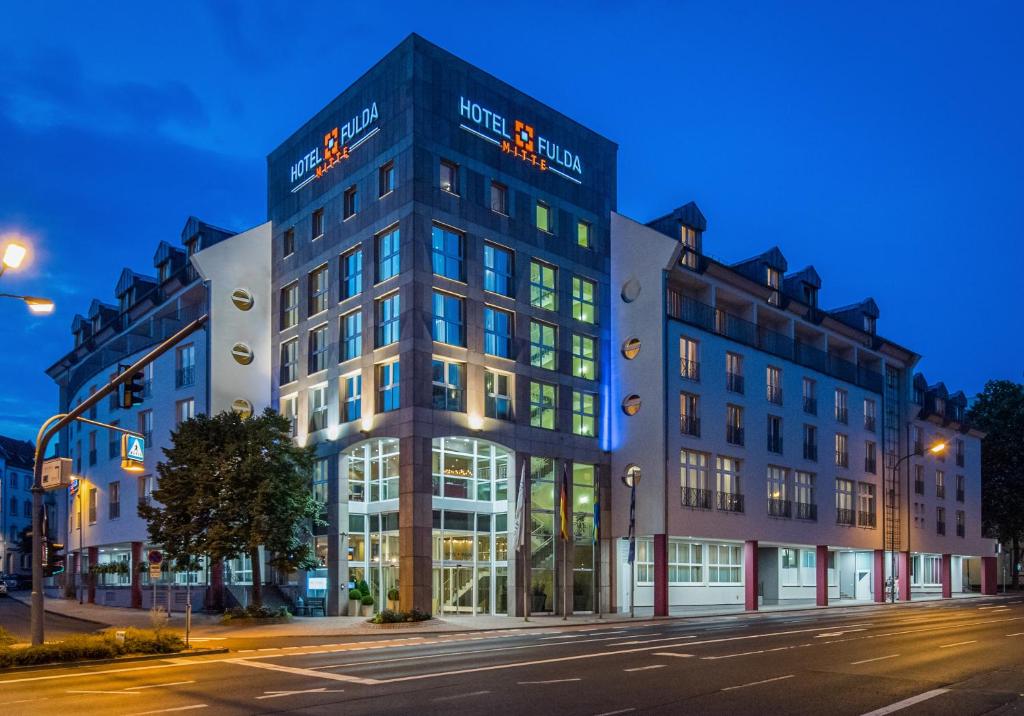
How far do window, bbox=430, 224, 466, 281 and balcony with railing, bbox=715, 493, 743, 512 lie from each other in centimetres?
1834

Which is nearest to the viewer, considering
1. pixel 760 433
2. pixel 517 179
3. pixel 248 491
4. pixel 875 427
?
pixel 248 491

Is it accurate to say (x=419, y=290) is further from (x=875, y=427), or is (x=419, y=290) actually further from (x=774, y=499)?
(x=875, y=427)

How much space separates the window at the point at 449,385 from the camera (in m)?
41.5

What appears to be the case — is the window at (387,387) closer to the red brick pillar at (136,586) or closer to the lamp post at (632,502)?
the lamp post at (632,502)

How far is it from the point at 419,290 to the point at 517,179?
8.70 m

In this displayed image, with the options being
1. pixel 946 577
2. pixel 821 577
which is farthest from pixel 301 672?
pixel 946 577

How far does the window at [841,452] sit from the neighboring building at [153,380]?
117ft

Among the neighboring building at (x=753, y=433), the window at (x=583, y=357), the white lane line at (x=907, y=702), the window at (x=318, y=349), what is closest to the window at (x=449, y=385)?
the window at (x=583, y=357)

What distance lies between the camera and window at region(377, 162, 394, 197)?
4342 centimetres

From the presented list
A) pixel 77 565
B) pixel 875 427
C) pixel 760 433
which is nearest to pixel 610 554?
pixel 760 433

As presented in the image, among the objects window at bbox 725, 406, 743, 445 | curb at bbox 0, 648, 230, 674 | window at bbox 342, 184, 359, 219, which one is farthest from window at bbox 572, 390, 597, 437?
curb at bbox 0, 648, 230, 674

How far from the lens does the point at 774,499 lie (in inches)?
2148

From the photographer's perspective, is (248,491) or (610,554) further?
(610,554)

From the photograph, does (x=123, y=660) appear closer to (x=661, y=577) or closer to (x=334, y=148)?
(x=661, y=577)
